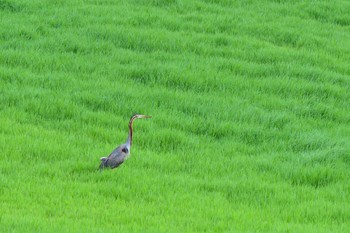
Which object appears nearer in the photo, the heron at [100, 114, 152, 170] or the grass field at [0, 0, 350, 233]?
the grass field at [0, 0, 350, 233]

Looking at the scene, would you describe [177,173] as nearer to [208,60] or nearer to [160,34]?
[208,60]

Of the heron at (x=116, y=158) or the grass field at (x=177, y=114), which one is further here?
the heron at (x=116, y=158)

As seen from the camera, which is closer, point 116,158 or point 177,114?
point 116,158

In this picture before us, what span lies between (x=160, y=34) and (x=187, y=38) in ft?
1.88

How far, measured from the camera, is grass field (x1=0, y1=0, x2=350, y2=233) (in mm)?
8422

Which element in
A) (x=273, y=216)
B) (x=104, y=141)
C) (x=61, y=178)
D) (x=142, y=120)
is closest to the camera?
(x=273, y=216)

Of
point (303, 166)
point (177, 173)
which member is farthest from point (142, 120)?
point (303, 166)

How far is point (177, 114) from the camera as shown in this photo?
472 inches

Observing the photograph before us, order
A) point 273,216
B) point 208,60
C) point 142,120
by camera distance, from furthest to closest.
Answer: point 208,60
point 142,120
point 273,216

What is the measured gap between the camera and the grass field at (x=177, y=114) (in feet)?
27.6

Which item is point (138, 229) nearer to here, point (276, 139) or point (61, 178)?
point (61, 178)

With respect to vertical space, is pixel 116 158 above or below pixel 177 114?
above

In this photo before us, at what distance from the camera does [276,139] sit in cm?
1137

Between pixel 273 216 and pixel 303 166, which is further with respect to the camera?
pixel 303 166
